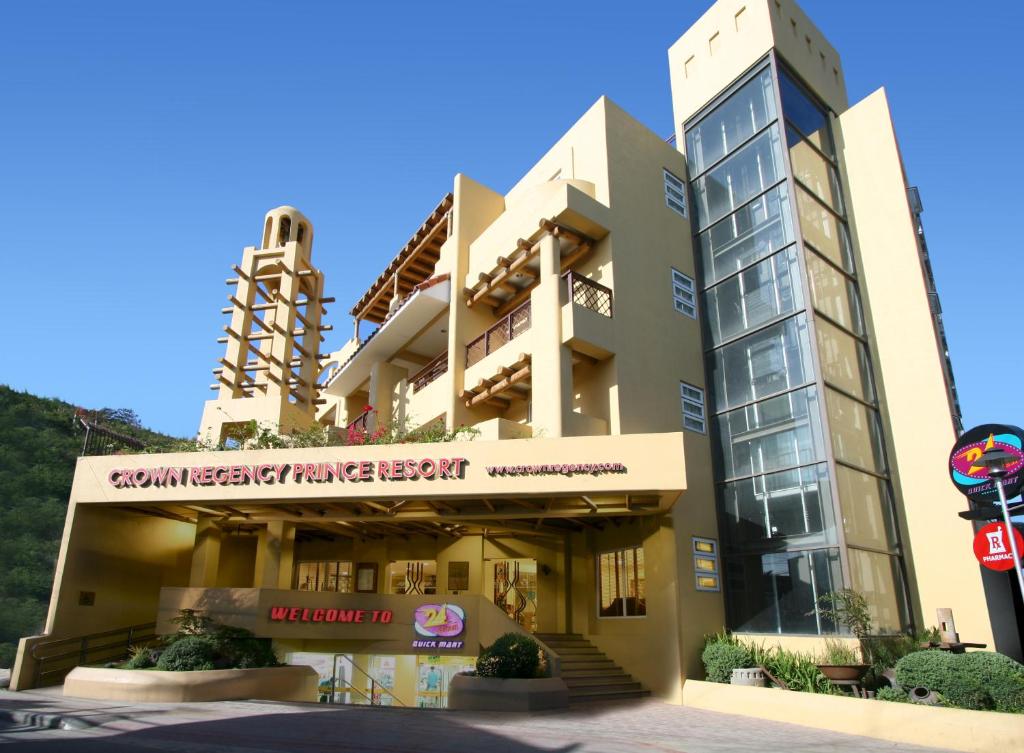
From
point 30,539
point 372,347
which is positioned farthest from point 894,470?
point 30,539

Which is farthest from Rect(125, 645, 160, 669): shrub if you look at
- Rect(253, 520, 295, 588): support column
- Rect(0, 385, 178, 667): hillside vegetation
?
Rect(0, 385, 178, 667): hillside vegetation

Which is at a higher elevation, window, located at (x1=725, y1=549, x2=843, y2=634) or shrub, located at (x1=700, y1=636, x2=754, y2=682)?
window, located at (x1=725, y1=549, x2=843, y2=634)

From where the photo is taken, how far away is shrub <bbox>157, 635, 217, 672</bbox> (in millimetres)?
15691

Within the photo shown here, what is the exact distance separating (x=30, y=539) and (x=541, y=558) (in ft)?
120

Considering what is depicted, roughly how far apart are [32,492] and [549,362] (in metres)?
42.4

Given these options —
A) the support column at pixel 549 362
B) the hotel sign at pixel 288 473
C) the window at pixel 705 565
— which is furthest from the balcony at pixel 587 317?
the window at pixel 705 565

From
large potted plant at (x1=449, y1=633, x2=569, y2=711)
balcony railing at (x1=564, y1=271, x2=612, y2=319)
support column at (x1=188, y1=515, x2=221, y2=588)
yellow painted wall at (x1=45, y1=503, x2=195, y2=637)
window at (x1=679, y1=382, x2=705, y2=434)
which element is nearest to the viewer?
large potted plant at (x1=449, y1=633, x2=569, y2=711)

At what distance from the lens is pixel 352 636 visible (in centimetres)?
1992

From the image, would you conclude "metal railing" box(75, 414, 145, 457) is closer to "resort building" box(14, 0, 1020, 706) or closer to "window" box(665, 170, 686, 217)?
"resort building" box(14, 0, 1020, 706)

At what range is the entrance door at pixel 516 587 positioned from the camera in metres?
22.9

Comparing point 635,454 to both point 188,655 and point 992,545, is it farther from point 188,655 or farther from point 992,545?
point 188,655

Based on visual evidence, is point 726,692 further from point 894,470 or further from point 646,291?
point 646,291

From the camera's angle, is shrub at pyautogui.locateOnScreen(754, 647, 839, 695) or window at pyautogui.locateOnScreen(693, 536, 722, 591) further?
window at pyautogui.locateOnScreen(693, 536, 722, 591)

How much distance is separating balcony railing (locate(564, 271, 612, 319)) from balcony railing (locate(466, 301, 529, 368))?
7.26 ft
